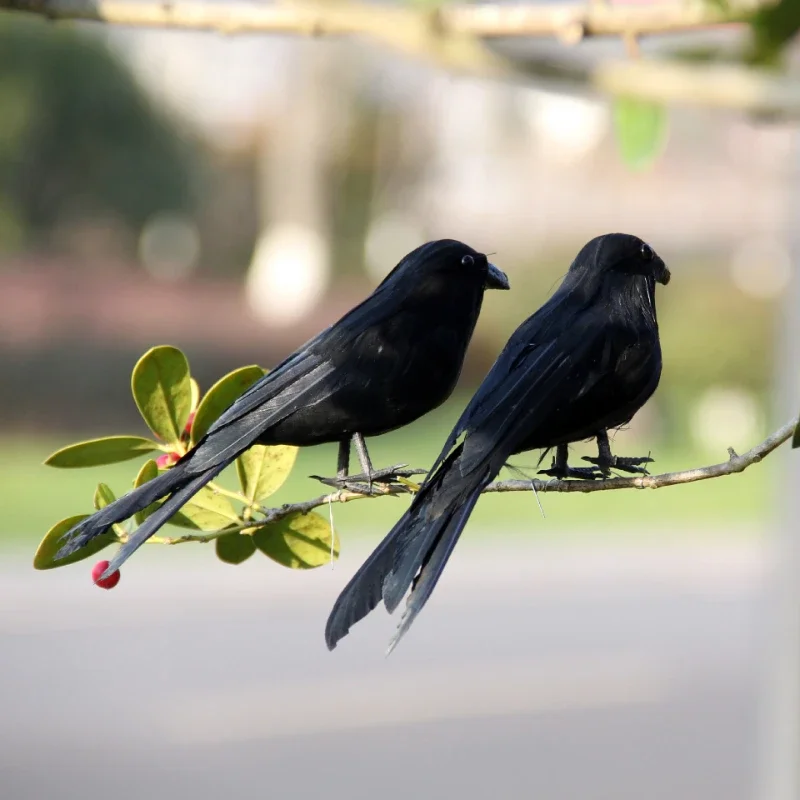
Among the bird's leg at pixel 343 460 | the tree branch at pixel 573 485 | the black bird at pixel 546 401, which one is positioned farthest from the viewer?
the bird's leg at pixel 343 460

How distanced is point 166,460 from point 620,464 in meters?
0.42

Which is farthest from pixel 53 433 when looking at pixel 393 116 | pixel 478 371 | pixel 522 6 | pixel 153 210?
pixel 522 6

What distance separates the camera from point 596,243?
1.05 meters

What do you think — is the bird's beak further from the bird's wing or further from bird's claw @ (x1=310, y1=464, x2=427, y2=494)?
bird's claw @ (x1=310, y1=464, x2=427, y2=494)

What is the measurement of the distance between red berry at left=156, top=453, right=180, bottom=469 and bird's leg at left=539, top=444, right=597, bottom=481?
1.13 feet

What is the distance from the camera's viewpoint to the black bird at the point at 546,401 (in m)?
0.84

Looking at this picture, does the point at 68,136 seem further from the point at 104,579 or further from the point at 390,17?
the point at 104,579

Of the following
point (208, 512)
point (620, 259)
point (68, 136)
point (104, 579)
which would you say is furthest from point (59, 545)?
point (68, 136)

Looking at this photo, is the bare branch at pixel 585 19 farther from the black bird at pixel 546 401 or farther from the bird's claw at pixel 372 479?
the bird's claw at pixel 372 479

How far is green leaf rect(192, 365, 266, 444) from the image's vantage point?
108 centimetres

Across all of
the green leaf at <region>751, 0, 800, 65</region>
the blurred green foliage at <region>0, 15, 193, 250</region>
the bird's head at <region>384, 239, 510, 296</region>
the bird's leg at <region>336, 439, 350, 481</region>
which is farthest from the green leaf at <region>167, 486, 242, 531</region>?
the blurred green foliage at <region>0, 15, 193, 250</region>

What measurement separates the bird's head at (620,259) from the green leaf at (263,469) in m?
0.30

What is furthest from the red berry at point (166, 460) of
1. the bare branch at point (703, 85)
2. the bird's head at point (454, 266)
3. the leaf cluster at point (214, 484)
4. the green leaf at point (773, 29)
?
the green leaf at point (773, 29)

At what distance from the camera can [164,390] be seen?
1.09m
